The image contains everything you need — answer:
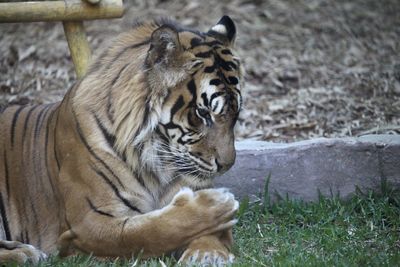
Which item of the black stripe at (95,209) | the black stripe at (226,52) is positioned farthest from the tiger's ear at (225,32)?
the black stripe at (95,209)

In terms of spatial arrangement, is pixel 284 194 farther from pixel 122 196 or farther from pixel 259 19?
pixel 259 19

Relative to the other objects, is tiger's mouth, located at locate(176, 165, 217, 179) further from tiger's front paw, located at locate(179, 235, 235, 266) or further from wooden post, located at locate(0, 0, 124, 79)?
wooden post, located at locate(0, 0, 124, 79)

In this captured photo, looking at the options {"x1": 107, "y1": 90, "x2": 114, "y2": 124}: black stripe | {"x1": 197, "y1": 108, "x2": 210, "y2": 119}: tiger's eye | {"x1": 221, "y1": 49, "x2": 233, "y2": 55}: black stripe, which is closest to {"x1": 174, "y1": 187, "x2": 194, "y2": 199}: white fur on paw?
{"x1": 197, "y1": 108, "x2": 210, "y2": 119}: tiger's eye

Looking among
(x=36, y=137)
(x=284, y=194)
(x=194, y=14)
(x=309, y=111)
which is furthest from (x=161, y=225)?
(x=194, y=14)

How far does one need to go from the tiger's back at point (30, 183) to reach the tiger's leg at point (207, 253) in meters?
0.96

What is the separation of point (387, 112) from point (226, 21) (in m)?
2.86

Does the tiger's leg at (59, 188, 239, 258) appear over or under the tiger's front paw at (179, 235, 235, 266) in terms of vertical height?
over

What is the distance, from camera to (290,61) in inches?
344

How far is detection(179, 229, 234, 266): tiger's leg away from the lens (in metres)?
4.64

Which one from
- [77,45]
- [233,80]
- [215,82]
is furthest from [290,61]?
[215,82]

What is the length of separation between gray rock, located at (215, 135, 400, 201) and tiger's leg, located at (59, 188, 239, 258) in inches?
47.5

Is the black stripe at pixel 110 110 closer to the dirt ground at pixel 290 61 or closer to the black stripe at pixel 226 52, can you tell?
the black stripe at pixel 226 52

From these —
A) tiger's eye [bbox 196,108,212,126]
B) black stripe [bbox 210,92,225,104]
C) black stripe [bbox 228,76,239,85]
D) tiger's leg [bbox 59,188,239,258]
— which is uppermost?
black stripe [bbox 228,76,239,85]

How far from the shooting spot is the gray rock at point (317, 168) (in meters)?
5.90
